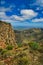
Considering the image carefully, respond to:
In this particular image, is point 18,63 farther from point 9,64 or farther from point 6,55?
point 6,55

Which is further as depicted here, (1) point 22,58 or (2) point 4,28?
(2) point 4,28

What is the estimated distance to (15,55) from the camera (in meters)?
28.8

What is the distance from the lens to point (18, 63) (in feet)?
84.0

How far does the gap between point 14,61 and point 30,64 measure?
2.15 m

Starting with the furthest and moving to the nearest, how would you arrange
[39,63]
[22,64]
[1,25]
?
[1,25]
[39,63]
[22,64]

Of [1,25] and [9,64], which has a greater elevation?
[1,25]

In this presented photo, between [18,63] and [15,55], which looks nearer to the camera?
[18,63]

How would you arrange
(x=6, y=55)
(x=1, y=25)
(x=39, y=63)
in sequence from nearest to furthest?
(x=39, y=63) → (x=6, y=55) → (x=1, y=25)

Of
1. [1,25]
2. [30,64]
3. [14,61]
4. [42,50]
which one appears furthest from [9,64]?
[1,25]

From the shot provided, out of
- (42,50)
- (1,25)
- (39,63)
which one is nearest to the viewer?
(39,63)

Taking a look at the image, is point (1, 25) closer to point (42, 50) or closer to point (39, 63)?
point (42, 50)

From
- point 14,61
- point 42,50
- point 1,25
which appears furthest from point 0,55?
point 1,25

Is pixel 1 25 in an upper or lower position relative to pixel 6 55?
upper

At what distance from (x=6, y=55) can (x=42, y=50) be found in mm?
6449
